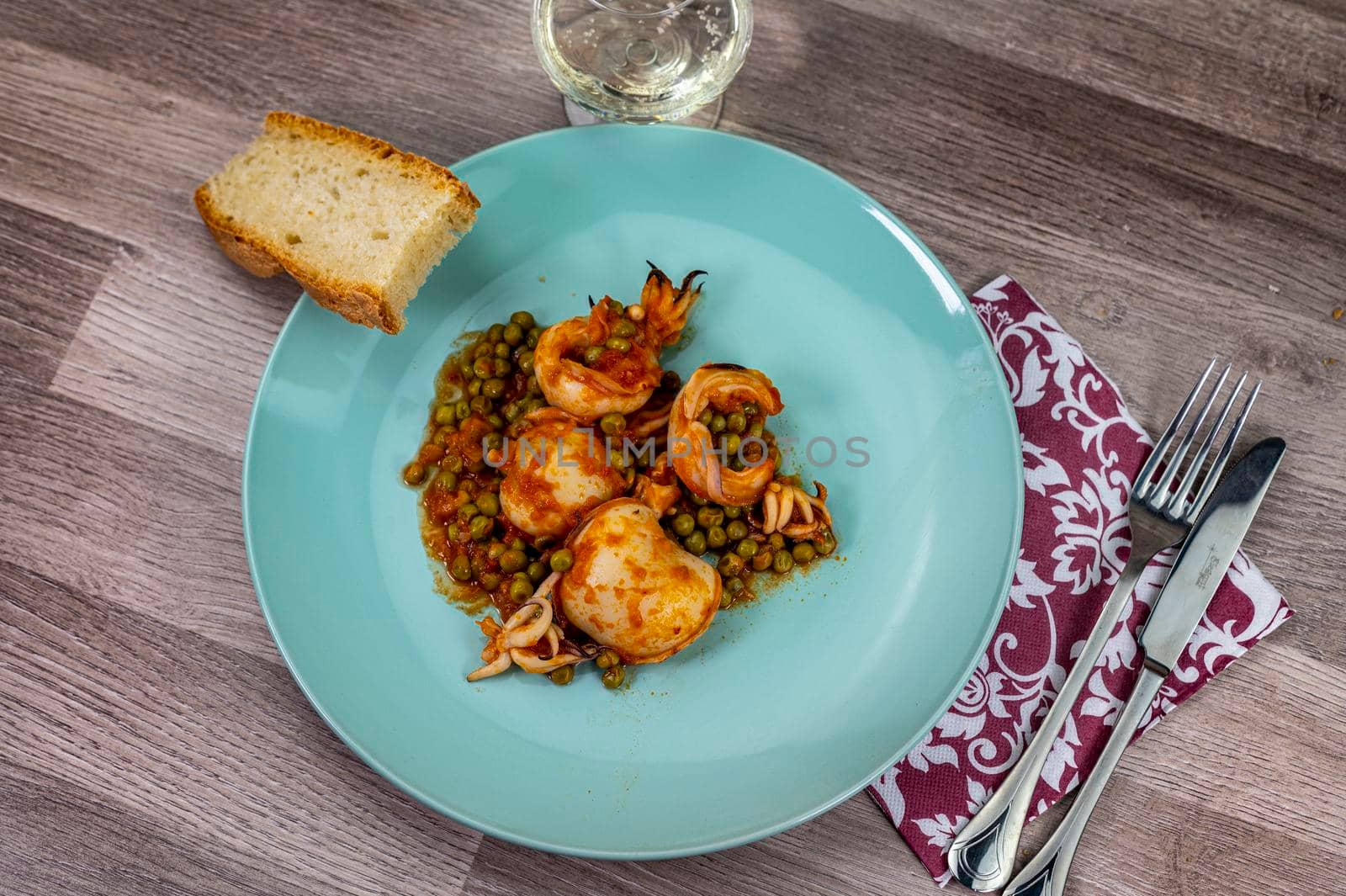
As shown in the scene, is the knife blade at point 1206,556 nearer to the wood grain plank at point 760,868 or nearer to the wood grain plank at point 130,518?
the wood grain plank at point 760,868

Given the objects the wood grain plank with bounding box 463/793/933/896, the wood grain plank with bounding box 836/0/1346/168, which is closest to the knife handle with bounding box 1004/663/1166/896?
the wood grain plank with bounding box 463/793/933/896

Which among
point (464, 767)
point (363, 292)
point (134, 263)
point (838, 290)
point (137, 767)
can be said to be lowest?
point (137, 767)

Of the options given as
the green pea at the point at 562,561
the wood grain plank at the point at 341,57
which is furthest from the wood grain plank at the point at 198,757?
the wood grain plank at the point at 341,57

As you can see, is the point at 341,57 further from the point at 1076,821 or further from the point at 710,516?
the point at 1076,821

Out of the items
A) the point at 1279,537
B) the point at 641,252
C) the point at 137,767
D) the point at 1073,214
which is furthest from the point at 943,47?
the point at 137,767

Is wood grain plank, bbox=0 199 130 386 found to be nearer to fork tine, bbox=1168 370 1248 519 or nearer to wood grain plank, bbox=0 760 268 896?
wood grain plank, bbox=0 760 268 896

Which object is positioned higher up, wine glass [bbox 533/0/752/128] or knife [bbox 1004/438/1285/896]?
wine glass [bbox 533/0/752/128]

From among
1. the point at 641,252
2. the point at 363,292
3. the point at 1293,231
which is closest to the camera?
the point at 363,292

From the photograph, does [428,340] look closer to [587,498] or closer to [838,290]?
[587,498]
